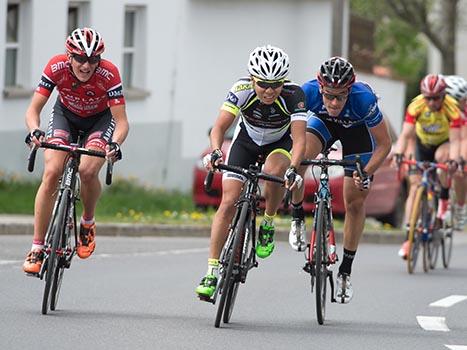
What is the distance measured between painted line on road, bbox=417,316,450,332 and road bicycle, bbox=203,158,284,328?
4.87ft

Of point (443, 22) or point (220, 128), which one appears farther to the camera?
point (443, 22)

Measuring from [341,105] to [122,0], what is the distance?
16.4 metres

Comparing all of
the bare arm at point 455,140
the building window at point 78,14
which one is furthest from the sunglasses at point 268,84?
the building window at point 78,14

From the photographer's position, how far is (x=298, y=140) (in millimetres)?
11727

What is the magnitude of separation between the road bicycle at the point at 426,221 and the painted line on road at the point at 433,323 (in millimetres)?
4059

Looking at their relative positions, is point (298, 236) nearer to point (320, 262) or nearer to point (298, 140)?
point (320, 262)

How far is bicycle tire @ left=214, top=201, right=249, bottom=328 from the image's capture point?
11.4m

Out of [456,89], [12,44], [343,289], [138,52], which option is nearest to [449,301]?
[343,289]

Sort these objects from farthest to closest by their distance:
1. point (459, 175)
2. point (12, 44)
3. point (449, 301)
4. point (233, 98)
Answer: point (12, 44) → point (459, 175) → point (449, 301) → point (233, 98)

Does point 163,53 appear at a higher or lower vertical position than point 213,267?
higher

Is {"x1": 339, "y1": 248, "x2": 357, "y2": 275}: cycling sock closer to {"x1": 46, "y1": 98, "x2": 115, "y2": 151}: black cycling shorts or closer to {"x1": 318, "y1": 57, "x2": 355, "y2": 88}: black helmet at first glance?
{"x1": 318, "y1": 57, "x2": 355, "y2": 88}: black helmet

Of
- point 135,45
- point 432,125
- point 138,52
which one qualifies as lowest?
point 432,125

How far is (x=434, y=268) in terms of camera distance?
18.1 metres

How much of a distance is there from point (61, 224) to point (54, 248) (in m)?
0.20
